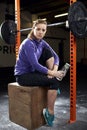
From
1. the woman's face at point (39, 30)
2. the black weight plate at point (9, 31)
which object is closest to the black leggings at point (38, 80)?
the woman's face at point (39, 30)

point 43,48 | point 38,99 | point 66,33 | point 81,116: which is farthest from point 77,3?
point 66,33

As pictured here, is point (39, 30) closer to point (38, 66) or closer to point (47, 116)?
point (38, 66)

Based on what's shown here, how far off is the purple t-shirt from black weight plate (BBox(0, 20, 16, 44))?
113 centimetres

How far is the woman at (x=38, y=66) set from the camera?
234cm

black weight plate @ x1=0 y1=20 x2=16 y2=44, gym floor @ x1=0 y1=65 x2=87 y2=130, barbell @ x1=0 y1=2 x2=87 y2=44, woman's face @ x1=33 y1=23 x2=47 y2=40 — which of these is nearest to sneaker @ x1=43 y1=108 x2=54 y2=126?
gym floor @ x1=0 y1=65 x2=87 y2=130

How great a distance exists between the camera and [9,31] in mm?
3537

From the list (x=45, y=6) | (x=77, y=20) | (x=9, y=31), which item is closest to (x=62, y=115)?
(x=77, y=20)

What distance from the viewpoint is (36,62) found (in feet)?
7.54

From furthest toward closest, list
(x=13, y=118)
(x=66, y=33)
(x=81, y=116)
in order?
(x=66, y=33) < (x=81, y=116) < (x=13, y=118)

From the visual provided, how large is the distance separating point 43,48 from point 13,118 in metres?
0.89

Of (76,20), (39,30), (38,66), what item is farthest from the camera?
(76,20)

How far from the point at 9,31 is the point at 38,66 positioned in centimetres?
142

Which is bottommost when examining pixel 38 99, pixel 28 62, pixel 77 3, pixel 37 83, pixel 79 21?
pixel 38 99

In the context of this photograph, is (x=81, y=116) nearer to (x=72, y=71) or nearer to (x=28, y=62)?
(x=72, y=71)
